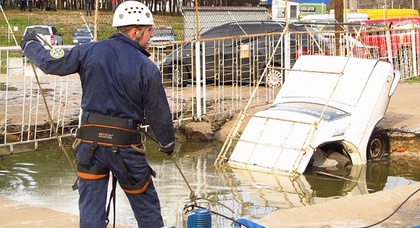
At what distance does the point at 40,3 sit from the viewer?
3738 centimetres

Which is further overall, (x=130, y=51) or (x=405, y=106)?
(x=405, y=106)

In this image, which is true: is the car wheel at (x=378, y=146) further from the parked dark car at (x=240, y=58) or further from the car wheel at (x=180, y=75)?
the car wheel at (x=180, y=75)

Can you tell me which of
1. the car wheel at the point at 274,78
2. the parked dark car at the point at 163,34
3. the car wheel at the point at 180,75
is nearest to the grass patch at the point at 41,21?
the car wheel at the point at 180,75

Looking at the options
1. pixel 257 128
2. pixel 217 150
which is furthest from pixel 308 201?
pixel 217 150

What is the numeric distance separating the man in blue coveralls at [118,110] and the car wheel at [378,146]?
6.10m

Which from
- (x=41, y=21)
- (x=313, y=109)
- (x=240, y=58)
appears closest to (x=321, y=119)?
(x=313, y=109)

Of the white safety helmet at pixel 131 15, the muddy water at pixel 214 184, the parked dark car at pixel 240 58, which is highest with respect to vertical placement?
the white safety helmet at pixel 131 15

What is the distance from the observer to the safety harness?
218 inches

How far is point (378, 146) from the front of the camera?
11562 mm

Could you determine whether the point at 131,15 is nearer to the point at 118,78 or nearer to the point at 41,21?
the point at 118,78

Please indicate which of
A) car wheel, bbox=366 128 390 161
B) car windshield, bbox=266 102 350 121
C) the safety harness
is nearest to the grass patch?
car windshield, bbox=266 102 350 121

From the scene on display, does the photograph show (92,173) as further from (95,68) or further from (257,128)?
(257,128)

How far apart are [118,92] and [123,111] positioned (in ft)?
0.45

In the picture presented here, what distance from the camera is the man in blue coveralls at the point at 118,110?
5512 millimetres
